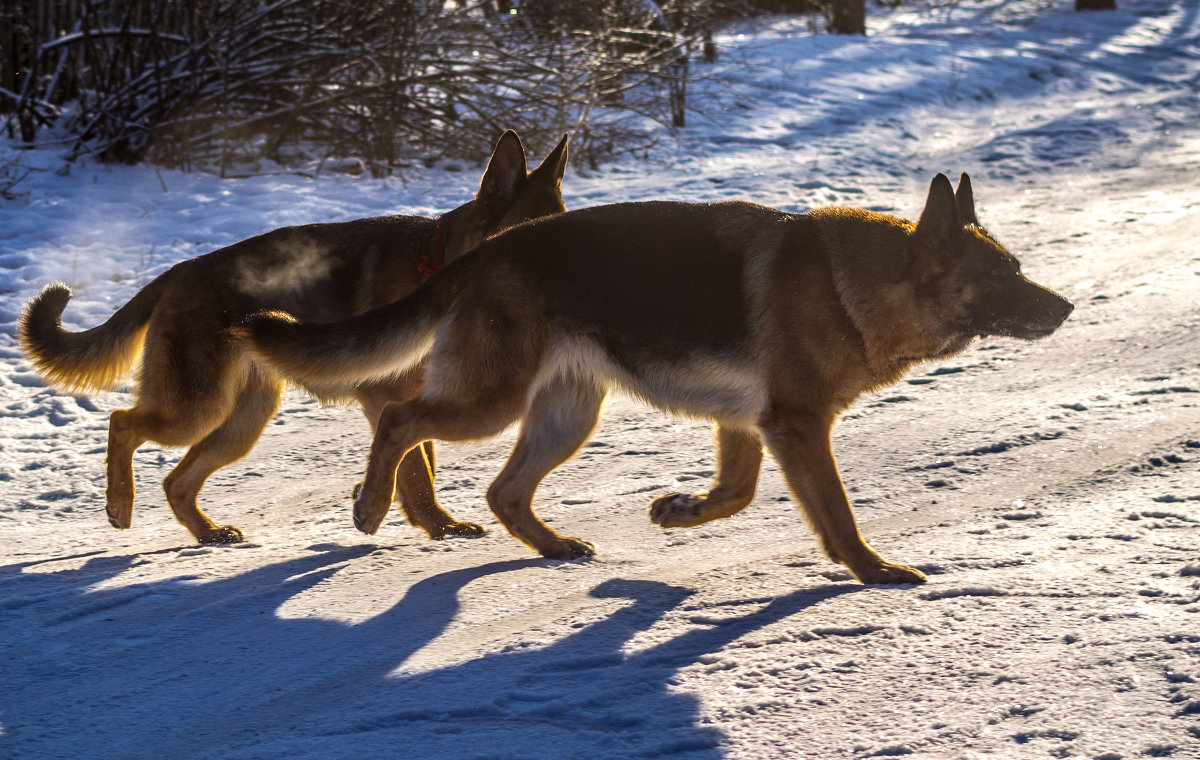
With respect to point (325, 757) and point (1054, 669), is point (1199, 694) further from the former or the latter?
point (325, 757)

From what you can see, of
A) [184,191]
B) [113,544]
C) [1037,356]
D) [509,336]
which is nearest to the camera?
[509,336]

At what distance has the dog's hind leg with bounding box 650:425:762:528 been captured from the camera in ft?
15.3

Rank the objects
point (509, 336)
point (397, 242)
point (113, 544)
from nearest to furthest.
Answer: point (509, 336) → point (113, 544) → point (397, 242)

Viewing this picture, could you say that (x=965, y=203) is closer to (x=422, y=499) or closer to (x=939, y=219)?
(x=939, y=219)

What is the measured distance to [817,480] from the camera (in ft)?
13.9

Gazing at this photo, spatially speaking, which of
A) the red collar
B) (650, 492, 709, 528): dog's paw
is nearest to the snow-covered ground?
(650, 492, 709, 528): dog's paw

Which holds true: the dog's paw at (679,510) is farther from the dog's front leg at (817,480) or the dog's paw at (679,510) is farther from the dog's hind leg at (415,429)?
the dog's hind leg at (415,429)

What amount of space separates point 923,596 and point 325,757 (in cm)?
198

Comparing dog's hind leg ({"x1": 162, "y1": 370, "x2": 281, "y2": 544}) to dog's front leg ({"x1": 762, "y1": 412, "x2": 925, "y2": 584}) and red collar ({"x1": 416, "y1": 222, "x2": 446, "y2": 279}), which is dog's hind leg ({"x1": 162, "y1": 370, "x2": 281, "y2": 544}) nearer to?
red collar ({"x1": 416, "y1": 222, "x2": 446, "y2": 279})

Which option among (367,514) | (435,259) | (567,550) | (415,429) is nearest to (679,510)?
(567,550)

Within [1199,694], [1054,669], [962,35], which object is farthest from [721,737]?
[962,35]

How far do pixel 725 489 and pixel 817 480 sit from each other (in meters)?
0.53

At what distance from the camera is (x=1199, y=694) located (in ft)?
9.91

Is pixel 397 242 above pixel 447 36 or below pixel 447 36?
below
